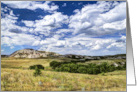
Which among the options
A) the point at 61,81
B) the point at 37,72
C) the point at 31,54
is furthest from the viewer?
the point at 31,54

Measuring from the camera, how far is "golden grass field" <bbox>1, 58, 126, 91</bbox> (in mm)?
8227

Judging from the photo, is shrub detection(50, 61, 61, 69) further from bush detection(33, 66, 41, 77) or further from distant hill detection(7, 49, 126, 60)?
bush detection(33, 66, 41, 77)

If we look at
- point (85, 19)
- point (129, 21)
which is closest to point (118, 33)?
point (129, 21)

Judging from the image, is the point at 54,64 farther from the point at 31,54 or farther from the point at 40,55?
the point at 31,54

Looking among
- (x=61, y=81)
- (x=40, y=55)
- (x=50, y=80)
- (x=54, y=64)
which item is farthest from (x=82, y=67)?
(x=40, y=55)

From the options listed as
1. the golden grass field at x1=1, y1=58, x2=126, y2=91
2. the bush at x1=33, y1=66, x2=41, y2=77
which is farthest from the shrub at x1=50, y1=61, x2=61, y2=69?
the bush at x1=33, y1=66, x2=41, y2=77

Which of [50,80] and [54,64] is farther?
[54,64]

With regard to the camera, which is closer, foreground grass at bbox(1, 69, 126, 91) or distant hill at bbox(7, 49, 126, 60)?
foreground grass at bbox(1, 69, 126, 91)

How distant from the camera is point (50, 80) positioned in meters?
8.42

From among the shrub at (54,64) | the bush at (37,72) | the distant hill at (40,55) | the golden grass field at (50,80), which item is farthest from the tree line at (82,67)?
the bush at (37,72)

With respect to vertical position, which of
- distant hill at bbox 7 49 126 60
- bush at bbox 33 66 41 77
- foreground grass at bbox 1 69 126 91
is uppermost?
distant hill at bbox 7 49 126 60

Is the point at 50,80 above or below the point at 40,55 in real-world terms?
below

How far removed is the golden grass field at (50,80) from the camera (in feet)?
27.0

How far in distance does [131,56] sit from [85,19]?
2.63 metres
